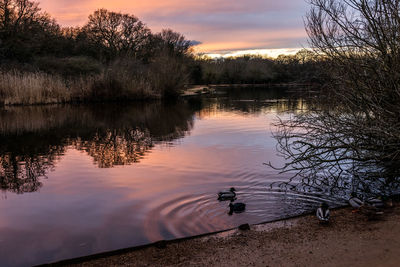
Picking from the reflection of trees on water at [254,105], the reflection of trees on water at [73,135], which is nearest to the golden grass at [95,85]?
the reflection of trees on water at [73,135]

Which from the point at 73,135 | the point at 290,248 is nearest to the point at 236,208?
the point at 290,248

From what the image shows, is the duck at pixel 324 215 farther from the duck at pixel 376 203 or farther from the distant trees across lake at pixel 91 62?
the distant trees across lake at pixel 91 62

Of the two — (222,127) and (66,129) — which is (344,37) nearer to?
(222,127)

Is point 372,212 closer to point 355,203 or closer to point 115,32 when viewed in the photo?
point 355,203

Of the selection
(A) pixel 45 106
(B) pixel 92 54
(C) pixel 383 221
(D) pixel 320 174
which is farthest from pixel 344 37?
(B) pixel 92 54

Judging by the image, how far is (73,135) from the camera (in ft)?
48.3

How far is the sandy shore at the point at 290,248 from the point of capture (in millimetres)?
4094

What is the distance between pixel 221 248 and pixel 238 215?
1359 mm

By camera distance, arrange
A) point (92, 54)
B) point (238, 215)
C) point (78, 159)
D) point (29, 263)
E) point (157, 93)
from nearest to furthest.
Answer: point (29, 263) → point (238, 215) → point (78, 159) → point (157, 93) → point (92, 54)

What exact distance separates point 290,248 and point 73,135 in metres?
12.3

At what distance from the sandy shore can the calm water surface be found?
22.4 inches

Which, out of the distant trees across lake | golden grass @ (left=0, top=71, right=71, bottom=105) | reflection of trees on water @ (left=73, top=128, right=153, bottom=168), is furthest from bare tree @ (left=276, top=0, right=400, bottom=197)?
golden grass @ (left=0, top=71, right=71, bottom=105)

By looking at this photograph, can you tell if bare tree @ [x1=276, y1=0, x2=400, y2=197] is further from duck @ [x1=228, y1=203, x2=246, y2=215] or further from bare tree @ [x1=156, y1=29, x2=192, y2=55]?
bare tree @ [x1=156, y1=29, x2=192, y2=55]

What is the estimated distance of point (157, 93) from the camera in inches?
1219
